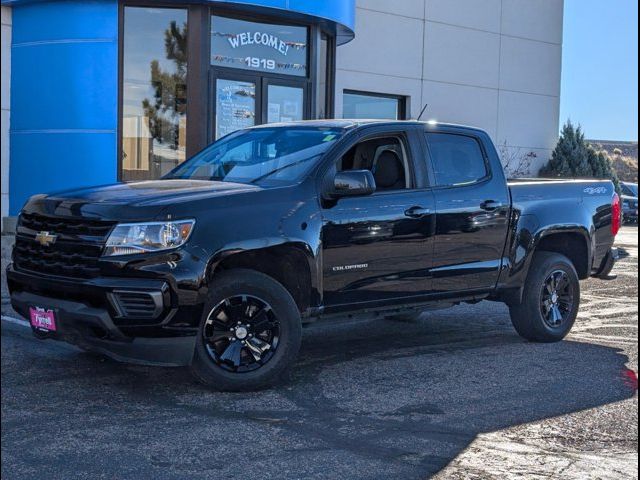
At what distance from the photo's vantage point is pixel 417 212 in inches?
275

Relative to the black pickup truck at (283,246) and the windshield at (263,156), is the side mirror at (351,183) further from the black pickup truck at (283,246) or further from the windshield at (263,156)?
Answer: the windshield at (263,156)

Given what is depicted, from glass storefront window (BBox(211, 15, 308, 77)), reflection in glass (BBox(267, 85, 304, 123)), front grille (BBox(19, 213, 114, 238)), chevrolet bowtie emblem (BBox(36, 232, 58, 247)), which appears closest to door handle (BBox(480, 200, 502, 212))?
front grille (BBox(19, 213, 114, 238))

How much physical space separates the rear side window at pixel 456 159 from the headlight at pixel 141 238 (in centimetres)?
255

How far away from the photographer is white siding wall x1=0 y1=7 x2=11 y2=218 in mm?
12688

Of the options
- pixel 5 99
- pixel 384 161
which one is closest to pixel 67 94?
pixel 5 99

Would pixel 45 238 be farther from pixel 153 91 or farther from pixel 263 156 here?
pixel 153 91

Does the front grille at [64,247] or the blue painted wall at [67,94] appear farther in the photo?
the blue painted wall at [67,94]

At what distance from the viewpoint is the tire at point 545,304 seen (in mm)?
8023

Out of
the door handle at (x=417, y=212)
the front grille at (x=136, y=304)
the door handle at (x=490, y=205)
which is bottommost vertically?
the front grille at (x=136, y=304)

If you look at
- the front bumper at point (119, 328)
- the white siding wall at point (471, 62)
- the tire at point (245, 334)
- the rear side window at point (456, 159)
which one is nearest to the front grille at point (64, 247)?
the front bumper at point (119, 328)

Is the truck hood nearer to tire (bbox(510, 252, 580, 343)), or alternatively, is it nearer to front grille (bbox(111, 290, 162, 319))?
front grille (bbox(111, 290, 162, 319))

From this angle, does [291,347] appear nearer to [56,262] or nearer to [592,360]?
[56,262]

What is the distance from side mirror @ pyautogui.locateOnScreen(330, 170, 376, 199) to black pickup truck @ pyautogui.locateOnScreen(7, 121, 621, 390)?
11 millimetres

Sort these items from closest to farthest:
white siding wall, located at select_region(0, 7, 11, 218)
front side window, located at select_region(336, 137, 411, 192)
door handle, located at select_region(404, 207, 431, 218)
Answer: door handle, located at select_region(404, 207, 431, 218)
front side window, located at select_region(336, 137, 411, 192)
white siding wall, located at select_region(0, 7, 11, 218)
